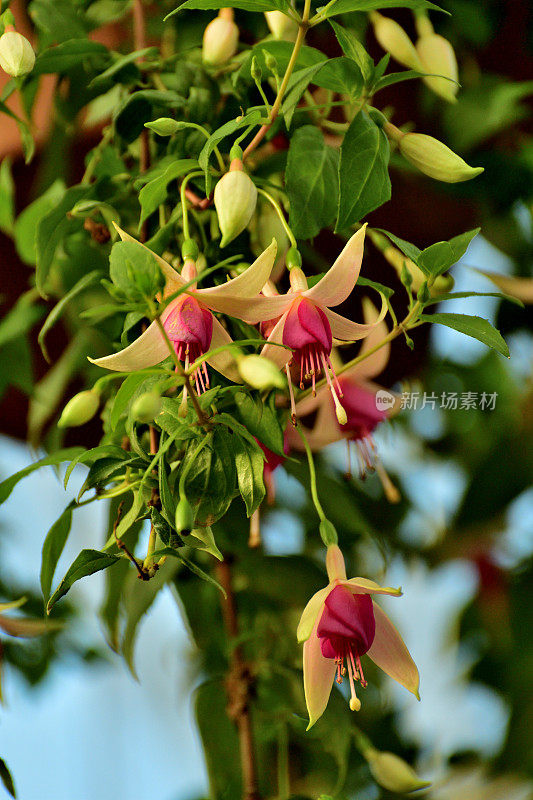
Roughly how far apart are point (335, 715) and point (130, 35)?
0.60 m

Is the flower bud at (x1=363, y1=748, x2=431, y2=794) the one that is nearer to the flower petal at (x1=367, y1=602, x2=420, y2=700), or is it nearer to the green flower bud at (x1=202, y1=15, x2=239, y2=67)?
the flower petal at (x1=367, y1=602, x2=420, y2=700)

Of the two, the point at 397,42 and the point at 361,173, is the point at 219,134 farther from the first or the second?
the point at 397,42

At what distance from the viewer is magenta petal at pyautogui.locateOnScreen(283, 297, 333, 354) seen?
33 centimetres

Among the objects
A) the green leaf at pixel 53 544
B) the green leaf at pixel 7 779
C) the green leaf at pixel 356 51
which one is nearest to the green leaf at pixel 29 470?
the green leaf at pixel 53 544

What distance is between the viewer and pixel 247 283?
0.32 meters

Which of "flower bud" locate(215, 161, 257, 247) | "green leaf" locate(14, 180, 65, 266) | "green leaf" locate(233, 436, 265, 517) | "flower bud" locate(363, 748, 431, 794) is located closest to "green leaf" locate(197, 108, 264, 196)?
"flower bud" locate(215, 161, 257, 247)

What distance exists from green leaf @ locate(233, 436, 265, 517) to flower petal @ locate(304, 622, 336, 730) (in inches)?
2.7

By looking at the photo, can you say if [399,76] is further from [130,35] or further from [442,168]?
[130,35]

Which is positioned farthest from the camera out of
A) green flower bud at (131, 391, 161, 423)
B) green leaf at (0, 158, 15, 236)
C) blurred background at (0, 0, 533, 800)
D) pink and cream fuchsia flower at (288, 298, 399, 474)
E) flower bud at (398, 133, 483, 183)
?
blurred background at (0, 0, 533, 800)

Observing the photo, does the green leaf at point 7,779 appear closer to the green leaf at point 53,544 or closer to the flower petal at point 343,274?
the green leaf at point 53,544

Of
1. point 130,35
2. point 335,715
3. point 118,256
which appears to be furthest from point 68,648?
point 118,256

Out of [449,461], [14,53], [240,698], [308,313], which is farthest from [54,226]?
[449,461]

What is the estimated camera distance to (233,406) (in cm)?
38

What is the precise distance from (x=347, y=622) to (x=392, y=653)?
5 cm
